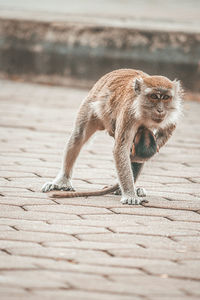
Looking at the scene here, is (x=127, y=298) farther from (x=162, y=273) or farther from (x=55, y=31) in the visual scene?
(x=55, y=31)

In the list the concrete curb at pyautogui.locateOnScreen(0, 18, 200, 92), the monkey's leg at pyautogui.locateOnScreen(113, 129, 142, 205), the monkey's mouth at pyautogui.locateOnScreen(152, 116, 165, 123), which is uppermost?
the monkey's mouth at pyautogui.locateOnScreen(152, 116, 165, 123)

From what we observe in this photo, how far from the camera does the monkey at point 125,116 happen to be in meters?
5.53

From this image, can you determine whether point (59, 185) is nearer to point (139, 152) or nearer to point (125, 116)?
point (139, 152)

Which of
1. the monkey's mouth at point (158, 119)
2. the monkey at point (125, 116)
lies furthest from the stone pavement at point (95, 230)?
the monkey's mouth at point (158, 119)

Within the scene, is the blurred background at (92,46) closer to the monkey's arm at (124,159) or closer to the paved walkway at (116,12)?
the paved walkway at (116,12)

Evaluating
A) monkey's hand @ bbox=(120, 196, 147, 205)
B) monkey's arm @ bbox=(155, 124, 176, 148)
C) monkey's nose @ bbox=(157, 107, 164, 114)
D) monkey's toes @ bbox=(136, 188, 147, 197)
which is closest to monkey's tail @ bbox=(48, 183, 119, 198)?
monkey's toes @ bbox=(136, 188, 147, 197)

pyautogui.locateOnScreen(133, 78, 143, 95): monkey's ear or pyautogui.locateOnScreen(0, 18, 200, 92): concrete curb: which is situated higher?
pyautogui.locateOnScreen(133, 78, 143, 95): monkey's ear

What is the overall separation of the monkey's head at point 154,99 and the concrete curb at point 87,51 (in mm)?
6457

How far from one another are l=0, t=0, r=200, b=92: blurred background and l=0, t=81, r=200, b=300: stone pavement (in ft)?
13.4

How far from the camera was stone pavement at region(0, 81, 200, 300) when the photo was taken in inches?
143

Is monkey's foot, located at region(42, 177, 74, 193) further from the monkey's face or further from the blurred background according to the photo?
the blurred background

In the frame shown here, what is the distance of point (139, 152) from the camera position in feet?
18.8

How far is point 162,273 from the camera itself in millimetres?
3859

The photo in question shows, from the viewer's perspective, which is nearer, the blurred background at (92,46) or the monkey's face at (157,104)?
the monkey's face at (157,104)
